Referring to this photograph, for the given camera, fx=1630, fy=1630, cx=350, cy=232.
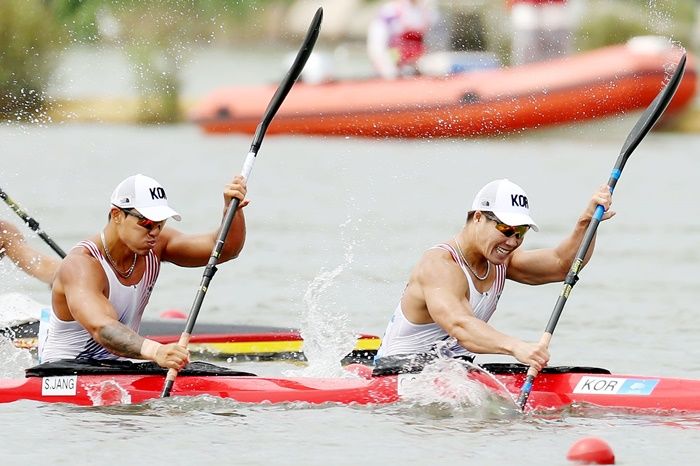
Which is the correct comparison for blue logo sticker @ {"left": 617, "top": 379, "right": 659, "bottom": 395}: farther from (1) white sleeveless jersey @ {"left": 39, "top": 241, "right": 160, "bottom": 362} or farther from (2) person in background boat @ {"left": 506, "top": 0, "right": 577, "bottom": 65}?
(2) person in background boat @ {"left": 506, "top": 0, "right": 577, "bottom": 65}

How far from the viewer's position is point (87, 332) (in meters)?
9.78

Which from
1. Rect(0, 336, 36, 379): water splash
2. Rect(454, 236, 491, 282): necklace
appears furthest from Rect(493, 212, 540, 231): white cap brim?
Rect(0, 336, 36, 379): water splash

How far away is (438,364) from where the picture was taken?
374 inches

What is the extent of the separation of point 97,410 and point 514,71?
17.0m

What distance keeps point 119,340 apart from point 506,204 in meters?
2.35

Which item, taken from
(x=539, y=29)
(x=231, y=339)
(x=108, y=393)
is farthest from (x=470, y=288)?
(x=539, y=29)

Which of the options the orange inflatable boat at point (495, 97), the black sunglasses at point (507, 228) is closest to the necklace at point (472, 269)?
the black sunglasses at point (507, 228)

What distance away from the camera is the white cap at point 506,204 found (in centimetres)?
932

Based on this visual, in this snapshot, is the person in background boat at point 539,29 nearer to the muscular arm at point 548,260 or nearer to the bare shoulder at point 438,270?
the muscular arm at point 548,260

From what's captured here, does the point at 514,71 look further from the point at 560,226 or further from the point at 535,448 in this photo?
the point at 535,448

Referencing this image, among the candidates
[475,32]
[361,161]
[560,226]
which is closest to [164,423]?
[560,226]

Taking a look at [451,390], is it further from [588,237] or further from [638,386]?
[588,237]

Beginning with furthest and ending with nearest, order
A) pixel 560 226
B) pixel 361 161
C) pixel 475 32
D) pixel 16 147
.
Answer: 1. pixel 475 32
2. pixel 16 147
3. pixel 361 161
4. pixel 560 226

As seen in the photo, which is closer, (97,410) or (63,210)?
(97,410)
